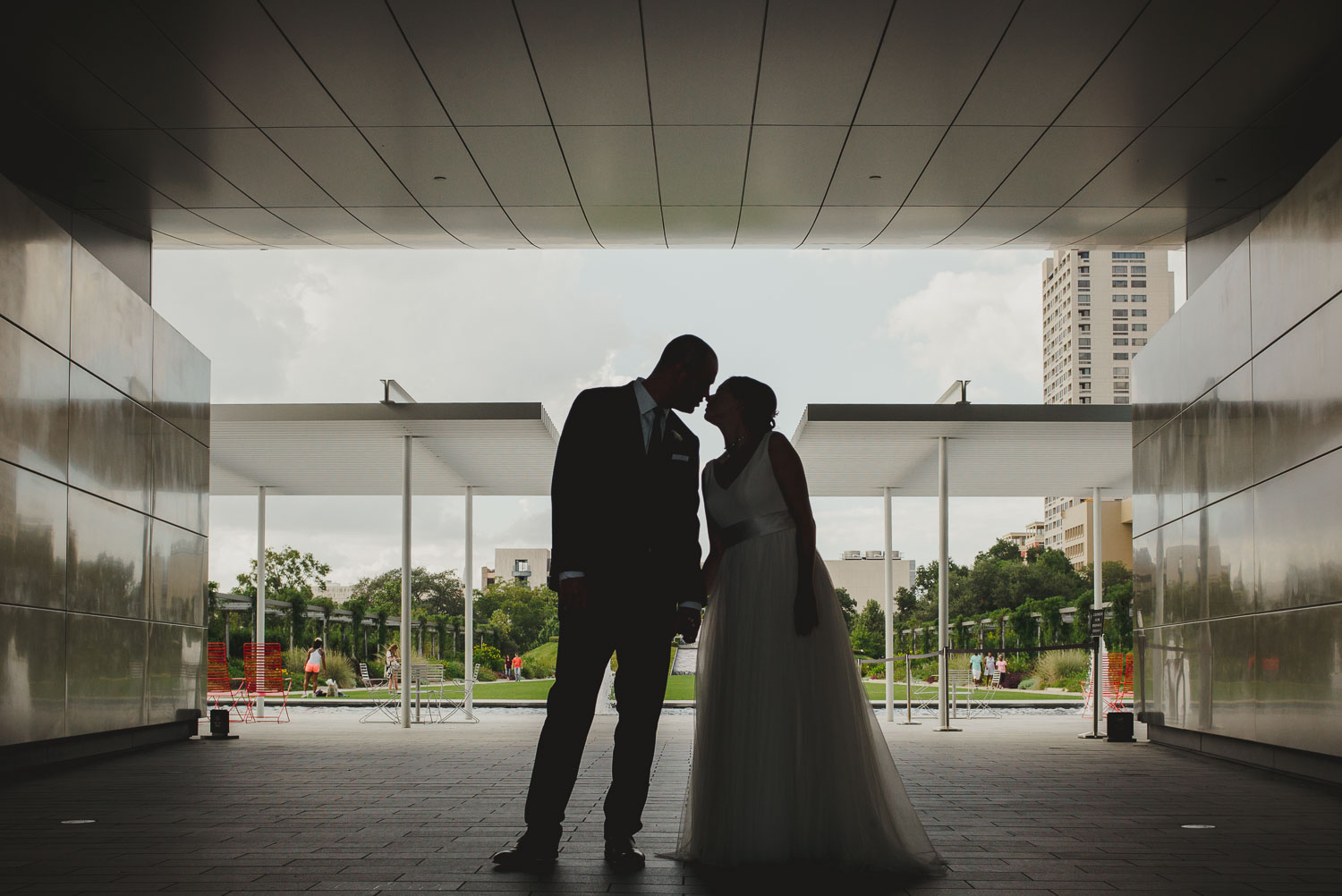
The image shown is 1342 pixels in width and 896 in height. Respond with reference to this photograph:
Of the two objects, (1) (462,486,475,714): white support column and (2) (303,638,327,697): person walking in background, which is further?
(2) (303,638,327,697): person walking in background

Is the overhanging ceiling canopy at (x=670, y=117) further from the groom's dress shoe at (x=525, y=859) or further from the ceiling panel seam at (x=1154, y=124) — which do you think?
the groom's dress shoe at (x=525, y=859)

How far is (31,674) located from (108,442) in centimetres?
230

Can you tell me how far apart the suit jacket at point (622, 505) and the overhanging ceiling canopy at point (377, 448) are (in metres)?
9.27

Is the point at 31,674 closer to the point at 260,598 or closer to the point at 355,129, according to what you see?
the point at 355,129

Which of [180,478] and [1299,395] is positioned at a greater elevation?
[1299,395]

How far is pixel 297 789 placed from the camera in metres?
6.88

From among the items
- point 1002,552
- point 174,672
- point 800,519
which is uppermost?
point 1002,552

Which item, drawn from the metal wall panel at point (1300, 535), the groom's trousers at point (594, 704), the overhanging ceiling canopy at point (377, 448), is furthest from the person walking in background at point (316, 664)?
the groom's trousers at point (594, 704)

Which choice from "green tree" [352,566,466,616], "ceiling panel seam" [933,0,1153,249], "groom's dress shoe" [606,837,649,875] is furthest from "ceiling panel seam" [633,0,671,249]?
"green tree" [352,566,466,616]

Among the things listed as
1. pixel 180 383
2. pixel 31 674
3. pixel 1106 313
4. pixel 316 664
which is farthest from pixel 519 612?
pixel 1106 313

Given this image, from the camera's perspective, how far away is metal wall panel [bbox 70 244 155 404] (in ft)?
30.5

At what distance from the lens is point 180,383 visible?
11.9 meters

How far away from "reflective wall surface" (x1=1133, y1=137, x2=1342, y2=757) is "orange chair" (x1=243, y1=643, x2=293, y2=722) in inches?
478

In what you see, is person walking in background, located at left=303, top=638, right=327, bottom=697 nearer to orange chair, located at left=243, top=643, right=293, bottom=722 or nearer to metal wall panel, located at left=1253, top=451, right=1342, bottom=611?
orange chair, located at left=243, top=643, right=293, bottom=722
